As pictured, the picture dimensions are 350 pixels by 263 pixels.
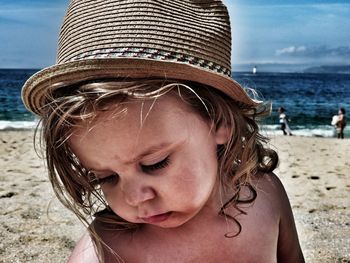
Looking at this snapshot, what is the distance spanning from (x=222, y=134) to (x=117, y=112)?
0.42 m

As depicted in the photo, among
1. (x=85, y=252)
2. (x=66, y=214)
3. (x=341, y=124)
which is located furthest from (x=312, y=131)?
(x=85, y=252)

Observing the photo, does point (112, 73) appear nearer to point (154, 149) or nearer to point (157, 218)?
point (154, 149)

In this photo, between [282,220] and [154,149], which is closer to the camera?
[154,149]

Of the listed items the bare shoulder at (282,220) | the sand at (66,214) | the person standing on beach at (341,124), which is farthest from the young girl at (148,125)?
the person standing on beach at (341,124)

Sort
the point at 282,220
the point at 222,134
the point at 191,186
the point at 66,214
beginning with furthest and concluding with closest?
the point at 66,214 < the point at 282,220 < the point at 222,134 < the point at 191,186

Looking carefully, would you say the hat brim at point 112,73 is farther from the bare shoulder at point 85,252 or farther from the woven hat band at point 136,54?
the bare shoulder at point 85,252

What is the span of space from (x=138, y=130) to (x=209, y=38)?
1.29 feet

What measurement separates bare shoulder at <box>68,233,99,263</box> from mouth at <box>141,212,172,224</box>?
29cm

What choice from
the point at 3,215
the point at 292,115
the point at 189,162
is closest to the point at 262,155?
the point at 189,162

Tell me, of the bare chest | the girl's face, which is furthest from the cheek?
the bare chest

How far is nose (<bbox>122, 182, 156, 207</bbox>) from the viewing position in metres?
1.37

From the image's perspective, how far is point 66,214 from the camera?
11.1 ft

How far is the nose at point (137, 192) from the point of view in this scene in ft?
4.51

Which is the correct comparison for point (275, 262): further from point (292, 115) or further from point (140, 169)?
point (292, 115)
